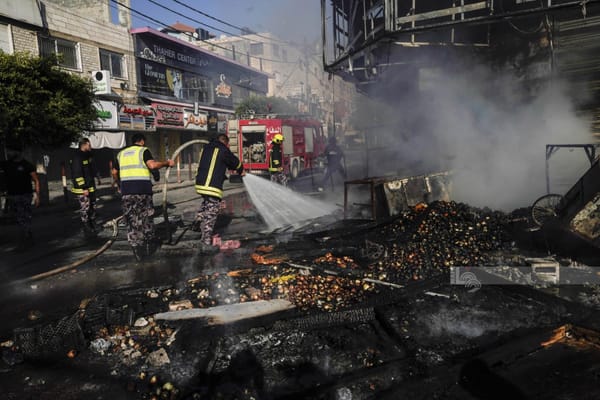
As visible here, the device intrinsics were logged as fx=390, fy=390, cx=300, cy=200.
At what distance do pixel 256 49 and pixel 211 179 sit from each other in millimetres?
50851

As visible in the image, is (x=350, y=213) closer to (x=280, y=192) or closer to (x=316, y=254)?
(x=280, y=192)

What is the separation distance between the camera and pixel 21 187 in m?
6.87

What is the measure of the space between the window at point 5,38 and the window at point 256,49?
40.9 metres

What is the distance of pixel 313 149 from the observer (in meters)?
20.4

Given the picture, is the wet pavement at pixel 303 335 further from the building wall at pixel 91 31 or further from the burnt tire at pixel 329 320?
the building wall at pixel 91 31

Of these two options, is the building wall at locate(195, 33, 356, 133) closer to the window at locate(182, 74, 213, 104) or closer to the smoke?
the window at locate(182, 74, 213, 104)

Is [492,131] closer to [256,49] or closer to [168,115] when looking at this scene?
[168,115]

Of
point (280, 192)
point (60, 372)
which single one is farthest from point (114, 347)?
point (280, 192)

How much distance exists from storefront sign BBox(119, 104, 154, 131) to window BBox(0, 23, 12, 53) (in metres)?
5.06

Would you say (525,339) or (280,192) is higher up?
(280,192)

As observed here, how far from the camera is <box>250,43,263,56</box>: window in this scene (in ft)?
173

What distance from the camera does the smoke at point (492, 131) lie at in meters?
8.50

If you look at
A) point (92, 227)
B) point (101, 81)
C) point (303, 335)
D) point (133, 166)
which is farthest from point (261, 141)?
point (303, 335)

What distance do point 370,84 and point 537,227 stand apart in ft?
29.2
